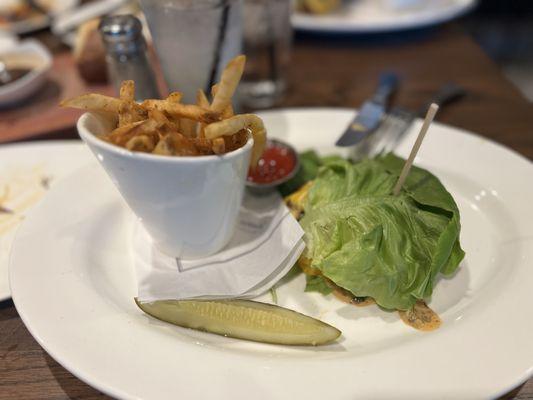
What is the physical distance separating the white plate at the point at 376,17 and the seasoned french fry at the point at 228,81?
6.46 feet

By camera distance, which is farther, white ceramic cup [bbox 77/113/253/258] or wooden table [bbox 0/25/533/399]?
wooden table [bbox 0/25/533/399]

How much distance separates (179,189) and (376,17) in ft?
7.72

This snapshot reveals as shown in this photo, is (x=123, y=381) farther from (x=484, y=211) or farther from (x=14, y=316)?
(x=484, y=211)

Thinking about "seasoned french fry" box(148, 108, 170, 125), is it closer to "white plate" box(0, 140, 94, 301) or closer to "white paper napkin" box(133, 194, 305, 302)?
"white paper napkin" box(133, 194, 305, 302)

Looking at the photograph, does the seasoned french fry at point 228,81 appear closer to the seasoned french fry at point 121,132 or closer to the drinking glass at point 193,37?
the seasoned french fry at point 121,132

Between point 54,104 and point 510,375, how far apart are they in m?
2.26

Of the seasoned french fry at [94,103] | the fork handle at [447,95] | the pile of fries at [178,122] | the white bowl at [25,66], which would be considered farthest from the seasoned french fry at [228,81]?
the white bowl at [25,66]

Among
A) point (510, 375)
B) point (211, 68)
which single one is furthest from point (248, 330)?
point (211, 68)

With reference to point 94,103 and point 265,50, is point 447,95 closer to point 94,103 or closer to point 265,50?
point 265,50

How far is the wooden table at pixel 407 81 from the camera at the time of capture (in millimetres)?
1358

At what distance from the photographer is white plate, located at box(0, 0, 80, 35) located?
130 inches

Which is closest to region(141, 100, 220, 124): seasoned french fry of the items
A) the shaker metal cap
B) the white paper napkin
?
the white paper napkin

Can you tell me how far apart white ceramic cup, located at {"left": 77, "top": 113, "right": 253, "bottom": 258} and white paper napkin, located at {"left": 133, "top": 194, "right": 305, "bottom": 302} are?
5 centimetres

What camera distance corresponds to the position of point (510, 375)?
1002mm
